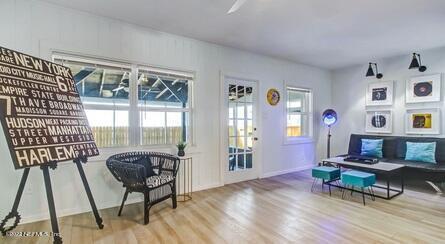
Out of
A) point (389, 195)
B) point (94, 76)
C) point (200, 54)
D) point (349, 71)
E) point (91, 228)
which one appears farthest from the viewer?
point (349, 71)

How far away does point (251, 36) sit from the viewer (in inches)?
146

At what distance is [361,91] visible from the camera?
5.48 meters

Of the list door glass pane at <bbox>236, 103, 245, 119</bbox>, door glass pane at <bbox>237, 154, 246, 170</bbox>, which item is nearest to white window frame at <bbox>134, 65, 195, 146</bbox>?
door glass pane at <bbox>236, 103, 245, 119</bbox>

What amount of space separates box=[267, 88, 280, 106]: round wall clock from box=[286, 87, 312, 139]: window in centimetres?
44

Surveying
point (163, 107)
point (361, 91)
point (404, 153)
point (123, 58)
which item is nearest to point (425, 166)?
point (404, 153)

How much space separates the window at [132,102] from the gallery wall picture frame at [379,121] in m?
4.15

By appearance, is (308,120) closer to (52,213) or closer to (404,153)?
(404,153)

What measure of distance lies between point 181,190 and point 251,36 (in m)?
2.69

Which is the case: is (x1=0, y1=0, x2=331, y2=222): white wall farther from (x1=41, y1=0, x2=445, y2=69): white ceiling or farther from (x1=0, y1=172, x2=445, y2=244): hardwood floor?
(x1=0, y1=172, x2=445, y2=244): hardwood floor

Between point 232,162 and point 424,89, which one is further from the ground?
point 424,89

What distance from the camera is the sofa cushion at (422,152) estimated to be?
4.06m

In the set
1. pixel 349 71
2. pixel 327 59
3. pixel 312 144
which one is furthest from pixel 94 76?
pixel 349 71

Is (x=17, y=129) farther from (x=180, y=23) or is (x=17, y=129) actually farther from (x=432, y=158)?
(x=432, y=158)

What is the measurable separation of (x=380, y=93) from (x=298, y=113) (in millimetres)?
1766
